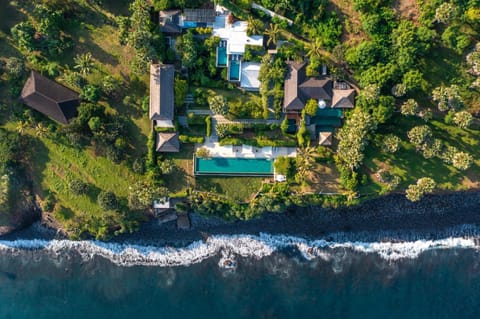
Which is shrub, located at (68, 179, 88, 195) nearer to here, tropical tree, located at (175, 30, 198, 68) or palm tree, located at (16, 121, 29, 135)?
palm tree, located at (16, 121, 29, 135)

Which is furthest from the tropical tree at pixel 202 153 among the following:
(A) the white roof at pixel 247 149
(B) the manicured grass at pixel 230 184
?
(A) the white roof at pixel 247 149

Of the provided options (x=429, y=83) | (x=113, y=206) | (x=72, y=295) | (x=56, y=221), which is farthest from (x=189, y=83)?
(x=72, y=295)

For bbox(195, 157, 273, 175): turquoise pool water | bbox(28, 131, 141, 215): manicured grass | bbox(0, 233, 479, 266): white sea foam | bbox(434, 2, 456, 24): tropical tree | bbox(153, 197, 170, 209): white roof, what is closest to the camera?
bbox(434, 2, 456, 24): tropical tree

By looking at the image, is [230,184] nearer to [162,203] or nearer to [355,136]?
[162,203]

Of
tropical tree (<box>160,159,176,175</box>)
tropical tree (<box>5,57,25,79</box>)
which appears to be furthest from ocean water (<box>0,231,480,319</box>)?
tropical tree (<box>5,57,25,79</box>)

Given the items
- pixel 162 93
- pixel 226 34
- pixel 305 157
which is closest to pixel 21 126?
pixel 162 93

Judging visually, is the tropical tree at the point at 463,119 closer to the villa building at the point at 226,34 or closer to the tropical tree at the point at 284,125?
the tropical tree at the point at 284,125
